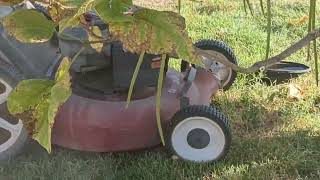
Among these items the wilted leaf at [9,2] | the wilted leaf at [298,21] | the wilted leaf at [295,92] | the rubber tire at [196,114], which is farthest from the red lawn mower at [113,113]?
the wilted leaf at [298,21]

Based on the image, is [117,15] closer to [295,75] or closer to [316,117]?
[316,117]

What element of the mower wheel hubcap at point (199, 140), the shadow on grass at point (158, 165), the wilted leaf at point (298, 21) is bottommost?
the wilted leaf at point (298, 21)

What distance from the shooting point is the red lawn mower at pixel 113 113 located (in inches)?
82.8

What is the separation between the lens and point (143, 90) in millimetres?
2223

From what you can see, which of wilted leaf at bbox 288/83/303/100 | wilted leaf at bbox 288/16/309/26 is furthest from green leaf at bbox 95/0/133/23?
wilted leaf at bbox 288/16/309/26

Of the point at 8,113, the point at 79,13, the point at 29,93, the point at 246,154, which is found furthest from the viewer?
the point at 246,154

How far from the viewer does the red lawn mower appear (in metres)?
2.10

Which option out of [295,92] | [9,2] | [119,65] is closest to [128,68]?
[119,65]

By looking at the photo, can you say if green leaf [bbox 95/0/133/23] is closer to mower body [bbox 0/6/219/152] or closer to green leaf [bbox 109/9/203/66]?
green leaf [bbox 109/9/203/66]

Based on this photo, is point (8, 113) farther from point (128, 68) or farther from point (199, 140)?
point (199, 140)

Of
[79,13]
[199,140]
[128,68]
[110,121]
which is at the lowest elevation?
[199,140]

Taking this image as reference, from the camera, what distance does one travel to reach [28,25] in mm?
660

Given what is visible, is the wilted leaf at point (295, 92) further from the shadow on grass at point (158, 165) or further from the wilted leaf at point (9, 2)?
the wilted leaf at point (9, 2)

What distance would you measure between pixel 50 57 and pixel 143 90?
1.25 ft
